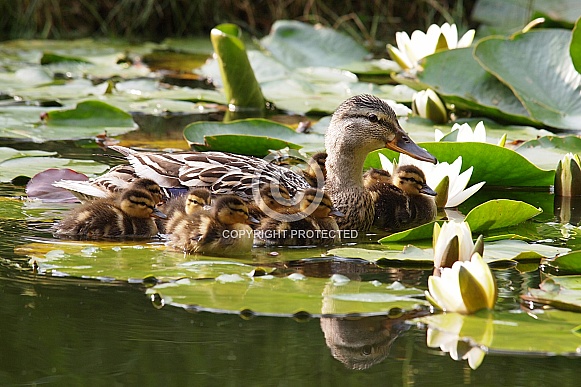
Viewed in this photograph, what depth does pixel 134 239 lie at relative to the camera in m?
4.12

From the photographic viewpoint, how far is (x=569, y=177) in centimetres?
481

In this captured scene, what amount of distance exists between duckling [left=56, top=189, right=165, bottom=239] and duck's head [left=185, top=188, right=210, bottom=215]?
0.14 metres

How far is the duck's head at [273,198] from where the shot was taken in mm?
4301

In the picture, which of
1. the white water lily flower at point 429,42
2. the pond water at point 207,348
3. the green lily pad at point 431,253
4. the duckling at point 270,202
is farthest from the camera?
the white water lily flower at point 429,42

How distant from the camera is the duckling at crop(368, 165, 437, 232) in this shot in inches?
180

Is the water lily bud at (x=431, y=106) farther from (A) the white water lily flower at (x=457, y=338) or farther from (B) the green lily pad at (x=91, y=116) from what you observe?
(A) the white water lily flower at (x=457, y=338)

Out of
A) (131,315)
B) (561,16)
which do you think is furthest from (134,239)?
(561,16)

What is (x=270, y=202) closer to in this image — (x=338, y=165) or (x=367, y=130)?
(x=338, y=165)

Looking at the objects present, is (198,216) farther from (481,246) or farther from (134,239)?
(481,246)

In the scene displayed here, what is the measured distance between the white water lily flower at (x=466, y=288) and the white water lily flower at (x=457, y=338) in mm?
43

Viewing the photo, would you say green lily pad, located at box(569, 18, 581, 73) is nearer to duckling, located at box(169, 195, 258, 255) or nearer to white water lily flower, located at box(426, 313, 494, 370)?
duckling, located at box(169, 195, 258, 255)

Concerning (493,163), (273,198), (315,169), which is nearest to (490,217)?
(493,163)

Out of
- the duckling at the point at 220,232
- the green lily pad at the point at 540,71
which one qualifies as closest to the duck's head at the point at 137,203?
the duckling at the point at 220,232

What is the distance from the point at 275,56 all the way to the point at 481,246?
527 centimetres
